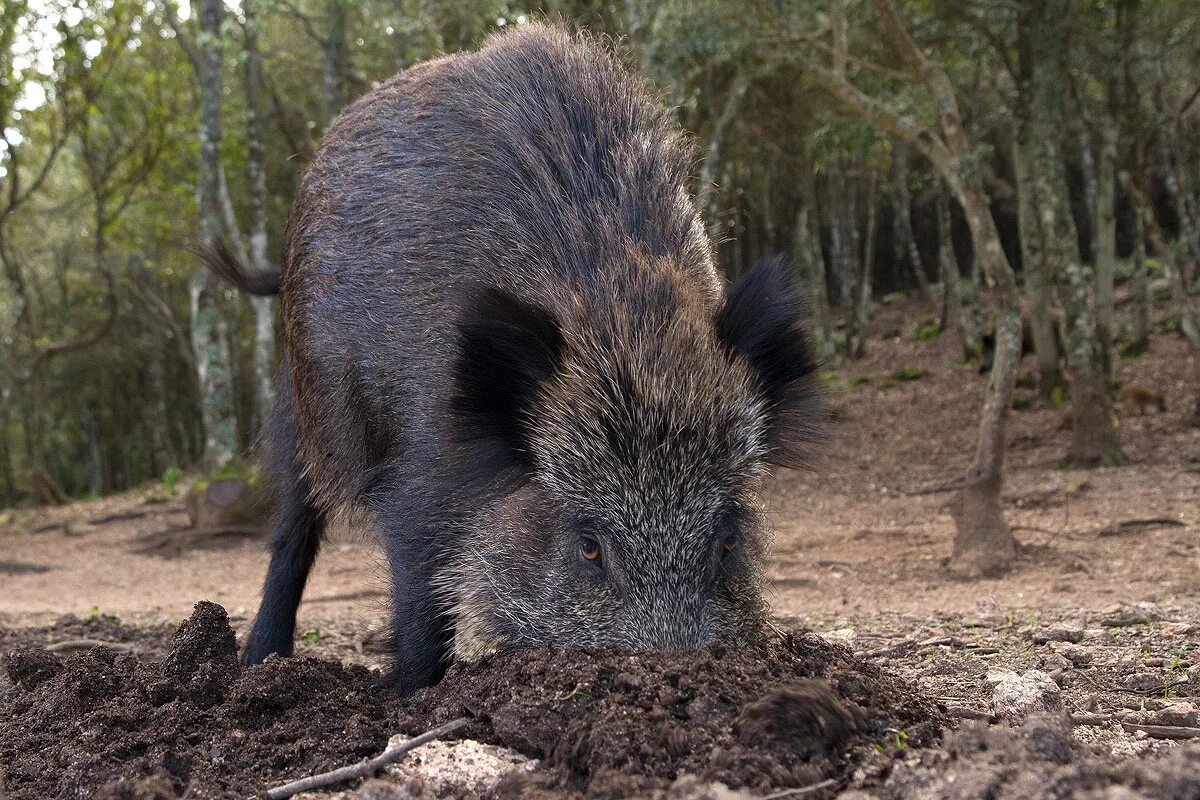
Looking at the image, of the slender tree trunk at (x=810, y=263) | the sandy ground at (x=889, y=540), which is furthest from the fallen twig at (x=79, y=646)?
the slender tree trunk at (x=810, y=263)

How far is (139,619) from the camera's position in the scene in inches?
301

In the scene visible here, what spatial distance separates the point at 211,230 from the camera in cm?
1378

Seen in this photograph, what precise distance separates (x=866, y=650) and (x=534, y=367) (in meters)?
2.20

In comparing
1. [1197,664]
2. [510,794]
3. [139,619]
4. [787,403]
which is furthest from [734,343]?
[139,619]

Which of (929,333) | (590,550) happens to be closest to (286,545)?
(590,550)

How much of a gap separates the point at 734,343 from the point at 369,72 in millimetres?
Answer: 20146

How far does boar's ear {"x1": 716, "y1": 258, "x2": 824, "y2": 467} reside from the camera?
3.64 meters

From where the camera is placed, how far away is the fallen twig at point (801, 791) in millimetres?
2297

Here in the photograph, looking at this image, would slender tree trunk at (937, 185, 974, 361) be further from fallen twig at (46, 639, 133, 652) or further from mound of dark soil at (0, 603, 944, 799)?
mound of dark soil at (0, 603, 944, 799)

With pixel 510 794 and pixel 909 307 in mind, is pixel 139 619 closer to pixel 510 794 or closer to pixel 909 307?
pixel 510 794

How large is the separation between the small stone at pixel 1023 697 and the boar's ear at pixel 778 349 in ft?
3.44

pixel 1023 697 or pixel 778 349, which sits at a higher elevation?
pixel 778 349

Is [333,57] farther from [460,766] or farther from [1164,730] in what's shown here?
[1164,730]

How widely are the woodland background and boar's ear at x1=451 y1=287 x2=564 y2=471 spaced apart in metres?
2.23
